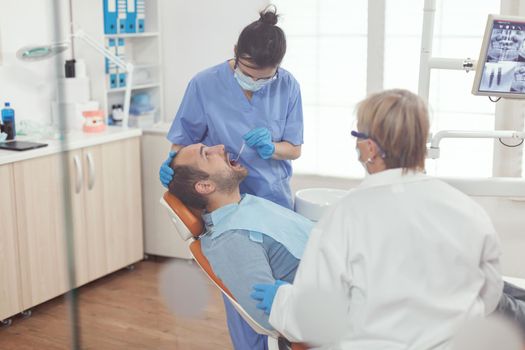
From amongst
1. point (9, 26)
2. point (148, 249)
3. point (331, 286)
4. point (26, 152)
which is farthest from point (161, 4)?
point (148, 249)

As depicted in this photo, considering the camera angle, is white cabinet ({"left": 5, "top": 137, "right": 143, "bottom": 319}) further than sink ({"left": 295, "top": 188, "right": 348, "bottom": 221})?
Yes

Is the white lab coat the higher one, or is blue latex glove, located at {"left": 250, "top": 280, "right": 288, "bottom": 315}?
the white lab coat

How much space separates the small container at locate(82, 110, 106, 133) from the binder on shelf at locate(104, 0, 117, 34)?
618mm

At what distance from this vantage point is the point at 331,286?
1039mm

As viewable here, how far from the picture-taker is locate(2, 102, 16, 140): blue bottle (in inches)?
93.7

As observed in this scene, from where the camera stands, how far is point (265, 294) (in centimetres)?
122

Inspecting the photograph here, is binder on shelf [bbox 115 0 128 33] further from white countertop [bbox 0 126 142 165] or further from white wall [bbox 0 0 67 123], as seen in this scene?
white wall [bbox 0 0 67 123]

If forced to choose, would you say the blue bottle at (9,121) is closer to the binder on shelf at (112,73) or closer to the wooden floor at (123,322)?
the binder on shelf at (112,73)

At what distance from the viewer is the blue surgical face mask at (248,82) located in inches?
59.7

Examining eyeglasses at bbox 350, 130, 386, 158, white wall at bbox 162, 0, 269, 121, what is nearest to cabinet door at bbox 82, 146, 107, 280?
white wall at bbox 162, 0, 269, 121

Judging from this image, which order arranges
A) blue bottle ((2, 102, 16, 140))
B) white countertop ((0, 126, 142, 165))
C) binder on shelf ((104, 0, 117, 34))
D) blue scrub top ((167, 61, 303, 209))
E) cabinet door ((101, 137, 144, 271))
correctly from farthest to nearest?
cabinet door ((101, 137, 144, 271))
blue bottle ((2, 102, 16, 140))
white countertop ((0, 126, 142, 165))
binder on shelf ((104, 0, 117, 34))
blue scrub top ((167, 61, 303, 209))

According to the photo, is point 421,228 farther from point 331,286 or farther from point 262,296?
point 262,296

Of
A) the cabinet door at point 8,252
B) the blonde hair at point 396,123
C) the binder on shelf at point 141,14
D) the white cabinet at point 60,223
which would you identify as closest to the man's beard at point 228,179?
the binder on shelf at point 141,14

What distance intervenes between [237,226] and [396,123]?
20.1 inches
